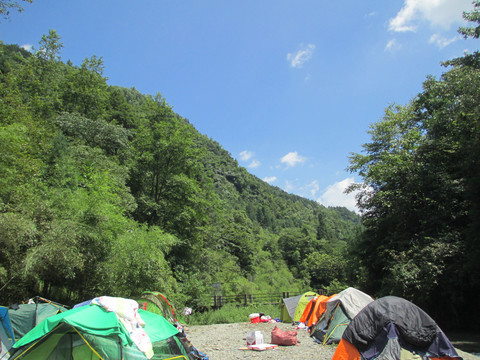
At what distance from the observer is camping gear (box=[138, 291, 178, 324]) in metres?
10.8

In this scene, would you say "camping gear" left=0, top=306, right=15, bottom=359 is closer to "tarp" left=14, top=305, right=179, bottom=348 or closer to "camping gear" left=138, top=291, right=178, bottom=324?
"tarp" left=14, top=305, right=179, bottom=348

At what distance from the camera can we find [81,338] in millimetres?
5398

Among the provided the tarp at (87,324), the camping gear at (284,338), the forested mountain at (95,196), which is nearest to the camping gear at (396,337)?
the camping gear at (284,338)

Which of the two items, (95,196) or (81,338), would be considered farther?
(95,196)

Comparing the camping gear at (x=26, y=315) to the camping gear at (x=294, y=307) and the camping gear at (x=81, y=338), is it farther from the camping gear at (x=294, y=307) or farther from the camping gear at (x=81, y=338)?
the camping gear at (x=294, y=307)

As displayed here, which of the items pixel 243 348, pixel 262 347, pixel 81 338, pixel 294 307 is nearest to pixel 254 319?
pixel 294 307

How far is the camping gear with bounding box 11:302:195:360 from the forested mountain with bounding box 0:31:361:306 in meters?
3.74

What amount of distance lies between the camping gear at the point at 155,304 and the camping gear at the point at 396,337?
681 centimetres

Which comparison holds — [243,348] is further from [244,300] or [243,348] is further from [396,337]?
[244,300]

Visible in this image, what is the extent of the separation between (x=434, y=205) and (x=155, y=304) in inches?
516

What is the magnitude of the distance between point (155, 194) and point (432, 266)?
15632mm

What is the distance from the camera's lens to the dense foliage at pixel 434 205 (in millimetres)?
12109

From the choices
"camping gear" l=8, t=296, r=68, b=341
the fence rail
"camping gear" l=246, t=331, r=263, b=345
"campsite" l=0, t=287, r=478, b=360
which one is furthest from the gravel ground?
the fence rail

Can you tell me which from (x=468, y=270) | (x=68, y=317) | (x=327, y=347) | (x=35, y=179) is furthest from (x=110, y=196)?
(x=468, y=270)
